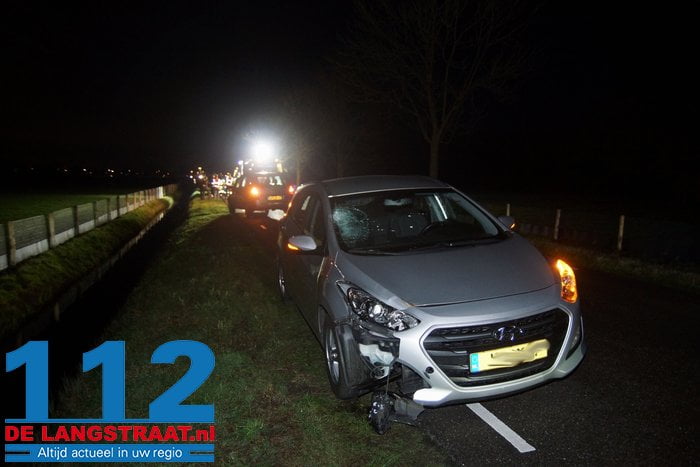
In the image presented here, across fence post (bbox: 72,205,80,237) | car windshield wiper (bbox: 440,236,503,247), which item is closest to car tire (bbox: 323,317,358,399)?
car windshield wiper (bbox: 440,236,503,247)

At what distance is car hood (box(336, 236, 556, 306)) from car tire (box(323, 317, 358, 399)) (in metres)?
0.51

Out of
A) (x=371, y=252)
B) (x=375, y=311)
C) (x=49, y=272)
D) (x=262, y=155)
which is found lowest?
(x=49, y=272)

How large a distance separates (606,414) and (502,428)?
2.82ft

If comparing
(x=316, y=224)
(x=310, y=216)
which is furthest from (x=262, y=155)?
(x=316, y=224)

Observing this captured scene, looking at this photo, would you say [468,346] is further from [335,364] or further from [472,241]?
[472,241]

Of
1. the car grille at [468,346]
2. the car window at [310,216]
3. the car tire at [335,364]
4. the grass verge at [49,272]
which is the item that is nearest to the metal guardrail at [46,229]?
the grass verge at [49,272]

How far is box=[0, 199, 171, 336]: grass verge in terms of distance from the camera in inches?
355

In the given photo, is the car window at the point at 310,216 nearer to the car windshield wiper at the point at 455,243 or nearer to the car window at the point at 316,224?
the car window at the point at 316,224

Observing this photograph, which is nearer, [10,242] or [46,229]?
[10,242]

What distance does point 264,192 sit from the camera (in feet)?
63.2

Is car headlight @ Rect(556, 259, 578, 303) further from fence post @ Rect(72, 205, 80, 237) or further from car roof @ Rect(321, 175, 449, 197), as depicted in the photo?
fence post @ Rect(72, 205, 80, 237)

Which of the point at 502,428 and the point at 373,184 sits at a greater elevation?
the point at 373,184

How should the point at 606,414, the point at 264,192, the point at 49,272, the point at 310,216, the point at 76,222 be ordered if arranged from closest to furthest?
the point at 606,414 < the point at 310,216 < the point at 49,272 < the point at 76,222 < the point at 264,192

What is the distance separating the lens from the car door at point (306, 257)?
500cm
